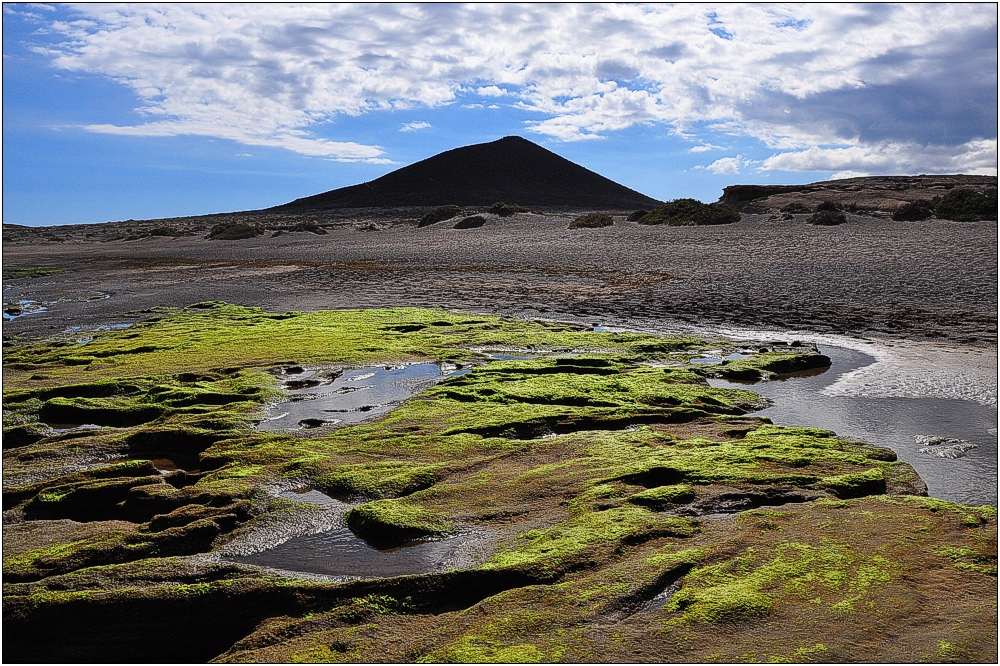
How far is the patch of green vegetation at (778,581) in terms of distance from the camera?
428cm

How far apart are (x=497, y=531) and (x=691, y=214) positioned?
107 ft

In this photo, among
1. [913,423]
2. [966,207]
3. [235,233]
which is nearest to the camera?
[913,423]

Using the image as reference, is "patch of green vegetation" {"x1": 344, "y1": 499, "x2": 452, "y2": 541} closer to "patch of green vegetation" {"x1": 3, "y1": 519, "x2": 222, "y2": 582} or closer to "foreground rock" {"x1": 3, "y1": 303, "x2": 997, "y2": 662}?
"foreground rock" {"x1": 3, "y1": 303, "x2": 997, "y2": 662}

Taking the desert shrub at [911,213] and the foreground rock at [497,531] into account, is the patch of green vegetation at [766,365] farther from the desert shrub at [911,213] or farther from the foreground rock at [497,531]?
the desert shrub at [911,213]

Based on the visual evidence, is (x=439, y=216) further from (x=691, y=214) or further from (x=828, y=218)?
(x=828, y=218)

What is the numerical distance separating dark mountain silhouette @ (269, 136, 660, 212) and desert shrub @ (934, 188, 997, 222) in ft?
217

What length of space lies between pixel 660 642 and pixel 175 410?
688 centimetres

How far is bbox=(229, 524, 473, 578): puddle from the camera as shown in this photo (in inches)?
200

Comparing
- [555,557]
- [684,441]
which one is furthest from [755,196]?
[555,557]

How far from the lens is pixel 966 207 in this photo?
92.3ft

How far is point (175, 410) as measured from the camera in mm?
8969

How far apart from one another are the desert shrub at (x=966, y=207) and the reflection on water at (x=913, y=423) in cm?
2133

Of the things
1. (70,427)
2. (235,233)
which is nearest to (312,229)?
(235,233)

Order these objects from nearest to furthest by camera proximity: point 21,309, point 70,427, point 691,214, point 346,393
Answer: point 70,427, point 346,393, point 21,309, point 691,214
